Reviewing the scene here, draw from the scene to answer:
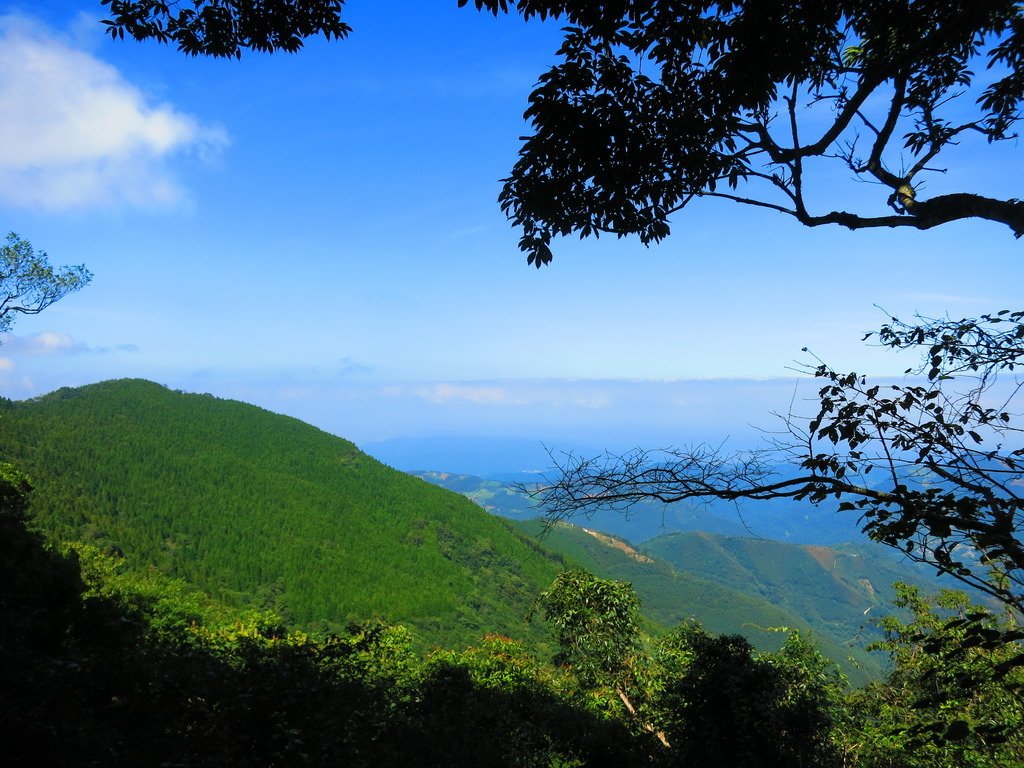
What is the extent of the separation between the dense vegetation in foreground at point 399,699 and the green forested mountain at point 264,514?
50.5m

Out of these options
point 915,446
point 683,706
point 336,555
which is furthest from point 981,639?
point 336,555

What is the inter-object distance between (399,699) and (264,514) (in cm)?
8198

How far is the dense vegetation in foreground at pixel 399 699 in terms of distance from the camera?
14.4ft

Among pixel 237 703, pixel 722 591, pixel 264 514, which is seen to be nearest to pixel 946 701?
pixel 237 703

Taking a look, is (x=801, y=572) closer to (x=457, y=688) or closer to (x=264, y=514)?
(x=264, y=514)

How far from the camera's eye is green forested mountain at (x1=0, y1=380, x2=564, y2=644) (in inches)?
2468

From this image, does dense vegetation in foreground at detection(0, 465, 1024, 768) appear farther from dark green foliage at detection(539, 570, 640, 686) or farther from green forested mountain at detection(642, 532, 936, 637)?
green forested mountain at detection(642, 532, 936, 637)

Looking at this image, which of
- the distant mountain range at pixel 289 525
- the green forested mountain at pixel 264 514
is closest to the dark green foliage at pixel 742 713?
the distant mountain range at pixel 289 525

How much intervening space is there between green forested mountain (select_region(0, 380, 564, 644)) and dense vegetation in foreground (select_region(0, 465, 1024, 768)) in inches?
1989

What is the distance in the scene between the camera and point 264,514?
80562mm

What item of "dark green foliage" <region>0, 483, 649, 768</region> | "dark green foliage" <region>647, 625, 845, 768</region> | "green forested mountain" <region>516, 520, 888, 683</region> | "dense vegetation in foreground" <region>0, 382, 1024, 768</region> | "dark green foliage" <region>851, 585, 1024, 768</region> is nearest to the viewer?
"dark green foliage" <region>851, 585, 1024, 768</region>

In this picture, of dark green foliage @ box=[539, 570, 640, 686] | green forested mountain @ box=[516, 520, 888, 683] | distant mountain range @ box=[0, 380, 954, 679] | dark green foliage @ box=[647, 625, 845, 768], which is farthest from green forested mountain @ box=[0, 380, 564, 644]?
dark green foliage @ box=[647, 625, 845, 768]

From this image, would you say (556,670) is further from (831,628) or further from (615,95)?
(831,628)

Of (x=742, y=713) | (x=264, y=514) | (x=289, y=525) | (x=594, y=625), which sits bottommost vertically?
(x=289, y=525)
